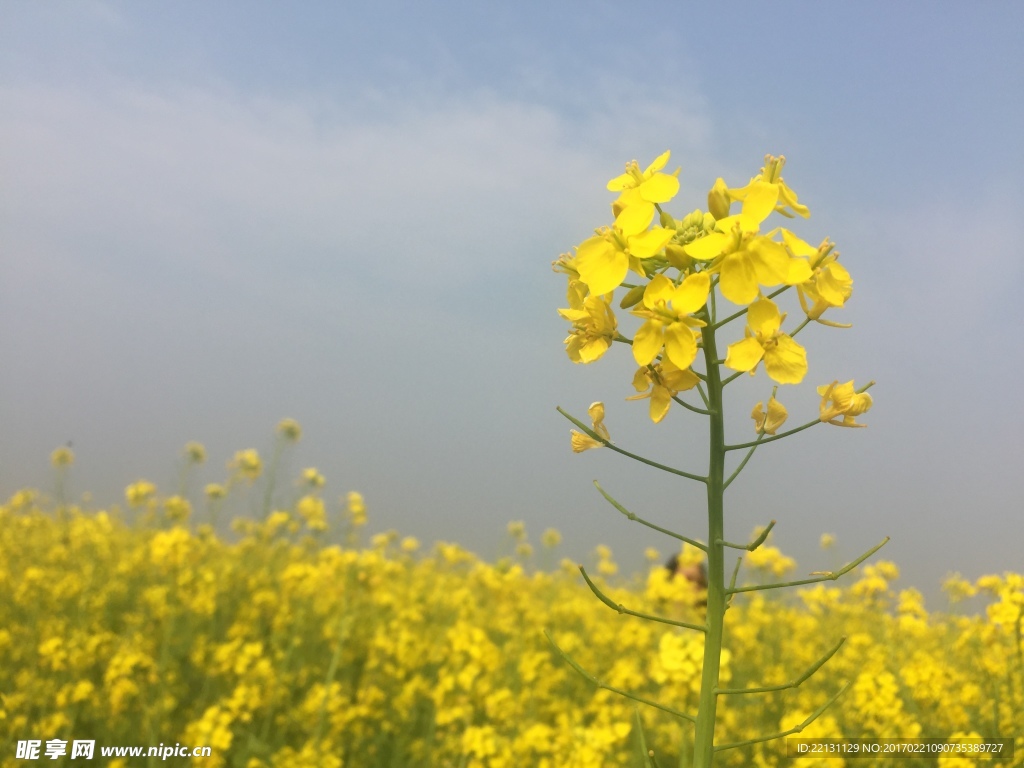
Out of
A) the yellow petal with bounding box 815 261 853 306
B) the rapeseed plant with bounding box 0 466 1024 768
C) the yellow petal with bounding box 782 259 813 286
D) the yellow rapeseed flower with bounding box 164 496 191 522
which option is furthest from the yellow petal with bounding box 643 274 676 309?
the yellow rapeseed flower with bounding box 164 496 191 522

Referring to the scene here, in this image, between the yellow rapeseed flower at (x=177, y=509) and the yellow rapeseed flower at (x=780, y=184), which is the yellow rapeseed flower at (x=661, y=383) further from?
the yellow rapeseed flower at (x=177, y=509)

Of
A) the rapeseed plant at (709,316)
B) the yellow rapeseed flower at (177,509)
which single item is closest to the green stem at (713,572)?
the rapeseed plant at (709,316)

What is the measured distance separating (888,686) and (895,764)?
1.64 feet

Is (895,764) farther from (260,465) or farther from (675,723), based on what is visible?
(260,465)

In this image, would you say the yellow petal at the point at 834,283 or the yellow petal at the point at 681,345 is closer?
the yellow petal at the point at 681,345

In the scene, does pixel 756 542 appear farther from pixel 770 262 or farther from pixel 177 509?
pixel 177 509

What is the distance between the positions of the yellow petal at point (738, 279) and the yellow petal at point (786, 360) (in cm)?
11

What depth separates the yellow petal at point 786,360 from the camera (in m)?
1.38

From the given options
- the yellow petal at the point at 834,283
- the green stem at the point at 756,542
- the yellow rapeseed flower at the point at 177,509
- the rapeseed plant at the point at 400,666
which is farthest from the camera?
the yellow rapeseed flower at the point at 177,509

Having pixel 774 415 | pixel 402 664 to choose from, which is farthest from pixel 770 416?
pixel 402 664

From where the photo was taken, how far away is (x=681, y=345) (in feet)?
4.40

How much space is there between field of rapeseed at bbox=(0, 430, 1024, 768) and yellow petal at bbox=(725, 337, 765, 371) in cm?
122

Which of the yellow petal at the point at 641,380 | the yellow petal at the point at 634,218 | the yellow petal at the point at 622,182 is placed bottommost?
the yellow petal at the point at 641,380

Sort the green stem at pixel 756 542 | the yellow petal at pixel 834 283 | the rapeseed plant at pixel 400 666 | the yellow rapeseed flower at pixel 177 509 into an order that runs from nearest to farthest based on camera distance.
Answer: the green stem at pixel 756 542 < the yellow petal at pixel 834 283 < the rapeseed plant at pixel 400 666 < the yellow rapeseed flower at pixel 177 509
